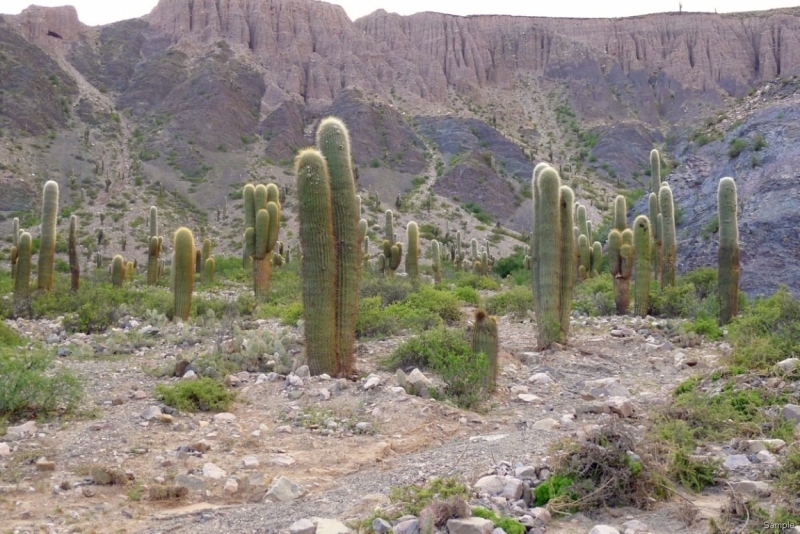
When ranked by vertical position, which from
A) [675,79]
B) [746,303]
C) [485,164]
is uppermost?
[675,79]

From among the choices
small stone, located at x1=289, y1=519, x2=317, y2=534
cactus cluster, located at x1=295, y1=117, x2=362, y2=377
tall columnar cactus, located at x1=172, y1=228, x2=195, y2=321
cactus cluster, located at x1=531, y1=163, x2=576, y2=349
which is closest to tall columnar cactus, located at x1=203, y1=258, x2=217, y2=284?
tall columnar cactus, located at x1=172, y1=228, x2=195, y2=321

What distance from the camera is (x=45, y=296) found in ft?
51.7

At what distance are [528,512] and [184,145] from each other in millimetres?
47658

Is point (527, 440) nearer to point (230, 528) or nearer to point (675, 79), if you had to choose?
point (230, 528)

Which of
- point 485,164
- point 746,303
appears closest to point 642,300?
point 746,303

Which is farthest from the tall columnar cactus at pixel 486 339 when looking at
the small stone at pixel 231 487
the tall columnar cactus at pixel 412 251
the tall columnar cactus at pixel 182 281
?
the tall columnar cactus at pixel 412 251

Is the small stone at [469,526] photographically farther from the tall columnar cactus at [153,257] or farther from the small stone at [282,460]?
the tall columnar cactus at [153,257]

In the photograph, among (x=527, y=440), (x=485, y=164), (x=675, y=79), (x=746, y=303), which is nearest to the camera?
(x=527, y=440)

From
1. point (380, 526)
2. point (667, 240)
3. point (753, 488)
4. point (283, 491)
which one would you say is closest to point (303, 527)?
point (380, 526)

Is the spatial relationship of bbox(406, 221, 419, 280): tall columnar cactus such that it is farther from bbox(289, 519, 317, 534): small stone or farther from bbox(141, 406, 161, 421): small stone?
bbox(289, 519, 317, 534): small stone

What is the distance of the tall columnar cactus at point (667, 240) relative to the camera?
1808 cm

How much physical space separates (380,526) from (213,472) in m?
2.01

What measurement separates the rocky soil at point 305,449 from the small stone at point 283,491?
0.03 ft

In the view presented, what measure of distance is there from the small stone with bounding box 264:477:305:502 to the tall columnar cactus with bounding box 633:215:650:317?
11.8 m
